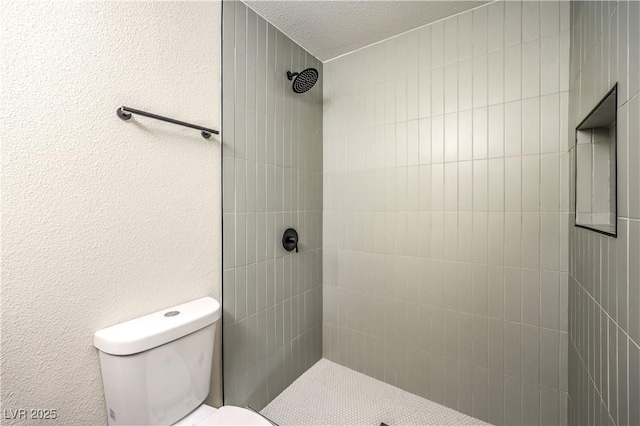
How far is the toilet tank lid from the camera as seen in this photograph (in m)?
0.86

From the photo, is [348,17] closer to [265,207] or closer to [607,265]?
[265,207]

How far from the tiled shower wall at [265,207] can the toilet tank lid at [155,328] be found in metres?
0.22

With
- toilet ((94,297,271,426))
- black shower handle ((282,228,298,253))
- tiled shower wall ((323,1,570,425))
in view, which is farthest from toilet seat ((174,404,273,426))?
tiled shower wall ((323,1,570,425))

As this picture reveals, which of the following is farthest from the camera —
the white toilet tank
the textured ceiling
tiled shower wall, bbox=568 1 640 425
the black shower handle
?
the black shower handle

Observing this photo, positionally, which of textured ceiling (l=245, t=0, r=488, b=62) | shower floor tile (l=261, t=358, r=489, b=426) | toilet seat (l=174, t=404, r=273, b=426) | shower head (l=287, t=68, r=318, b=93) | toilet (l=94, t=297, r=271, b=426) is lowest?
shower floor tile (l=261, t=358, r=489, b=426)

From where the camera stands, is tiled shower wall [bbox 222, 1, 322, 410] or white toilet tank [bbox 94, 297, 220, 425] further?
tiled shower wall [bbox 222, 1, 322, 410]

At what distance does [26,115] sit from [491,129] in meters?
1.80

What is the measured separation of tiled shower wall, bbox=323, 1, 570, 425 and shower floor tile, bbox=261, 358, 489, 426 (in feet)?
0.25

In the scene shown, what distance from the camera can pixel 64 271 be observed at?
84 centimetres

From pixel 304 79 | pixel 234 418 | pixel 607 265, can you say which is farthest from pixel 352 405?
pixel 304 79

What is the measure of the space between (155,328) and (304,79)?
1.35m

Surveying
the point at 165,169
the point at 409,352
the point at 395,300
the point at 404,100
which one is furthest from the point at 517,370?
the point at 165,169

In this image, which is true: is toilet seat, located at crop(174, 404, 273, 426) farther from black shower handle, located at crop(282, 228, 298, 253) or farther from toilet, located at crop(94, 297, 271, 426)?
black shower handle, located at crop(282, 228, 298, 253)

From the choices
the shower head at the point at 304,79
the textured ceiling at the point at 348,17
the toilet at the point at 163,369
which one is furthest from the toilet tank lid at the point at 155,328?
the textured ceiling at the point at 348,17
